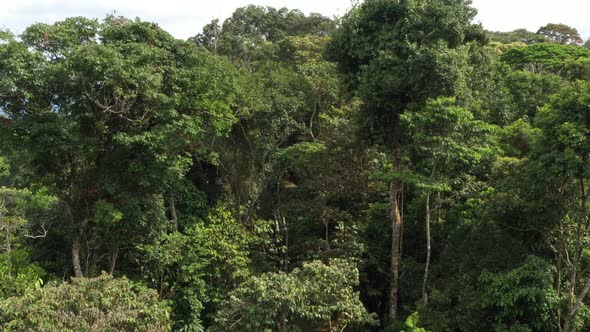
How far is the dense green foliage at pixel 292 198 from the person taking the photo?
9141 mm

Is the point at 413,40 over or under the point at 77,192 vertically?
over

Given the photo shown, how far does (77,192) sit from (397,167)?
8.07 metres

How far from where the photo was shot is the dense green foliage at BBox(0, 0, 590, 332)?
360 inches

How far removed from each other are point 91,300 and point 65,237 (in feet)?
12.1

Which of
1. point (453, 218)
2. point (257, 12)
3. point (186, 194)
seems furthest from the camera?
point (257, 12)

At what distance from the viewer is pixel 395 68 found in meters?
10.9

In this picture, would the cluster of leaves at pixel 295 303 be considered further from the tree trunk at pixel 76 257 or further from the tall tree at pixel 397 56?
the tree trunk at pixel 76 257

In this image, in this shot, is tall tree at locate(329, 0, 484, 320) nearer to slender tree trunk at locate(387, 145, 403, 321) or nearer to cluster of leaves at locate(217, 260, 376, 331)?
slender tree trunk at locate(387, 145, 403, 321)

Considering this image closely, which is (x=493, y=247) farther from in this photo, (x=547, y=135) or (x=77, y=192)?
(x=77, y=192)

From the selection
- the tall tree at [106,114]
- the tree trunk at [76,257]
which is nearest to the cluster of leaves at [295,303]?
the tall tree at [106,114]

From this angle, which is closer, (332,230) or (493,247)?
(493,247)

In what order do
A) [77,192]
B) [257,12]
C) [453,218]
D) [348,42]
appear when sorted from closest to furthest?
[77,192] < [348,42] < [453,218] < [257,12]

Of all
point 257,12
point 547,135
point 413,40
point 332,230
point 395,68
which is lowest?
point 332,230

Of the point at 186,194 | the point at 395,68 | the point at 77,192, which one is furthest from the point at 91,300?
the point at 395,68
